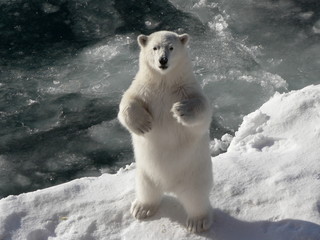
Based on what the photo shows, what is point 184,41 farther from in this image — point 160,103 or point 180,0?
point 180,0

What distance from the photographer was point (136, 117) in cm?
317

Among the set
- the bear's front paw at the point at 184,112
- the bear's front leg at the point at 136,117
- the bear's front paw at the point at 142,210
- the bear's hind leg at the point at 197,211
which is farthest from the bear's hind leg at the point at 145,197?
the bear's front paw at the point at 184,112

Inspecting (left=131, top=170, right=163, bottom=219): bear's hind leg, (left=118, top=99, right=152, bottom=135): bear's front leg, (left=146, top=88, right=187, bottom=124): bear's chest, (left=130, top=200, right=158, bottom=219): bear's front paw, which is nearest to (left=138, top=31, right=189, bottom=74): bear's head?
(left=146, top=88, right=187, bottom=124): bear's chest

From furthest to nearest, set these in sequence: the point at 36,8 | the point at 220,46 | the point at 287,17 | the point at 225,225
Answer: the point at 36,8 → the point at 287,17 → the point at 220,46 → the point at 225,225

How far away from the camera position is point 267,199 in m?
3.65

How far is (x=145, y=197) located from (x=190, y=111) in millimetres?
757

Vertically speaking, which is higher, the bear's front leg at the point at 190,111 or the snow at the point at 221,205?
the bear's front leg at the point at 190,111

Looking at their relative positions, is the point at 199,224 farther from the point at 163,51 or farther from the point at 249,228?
the point at 163,51

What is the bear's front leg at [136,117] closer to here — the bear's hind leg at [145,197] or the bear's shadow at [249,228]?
the bear's hind leg at [145,197]

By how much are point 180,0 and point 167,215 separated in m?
4.69

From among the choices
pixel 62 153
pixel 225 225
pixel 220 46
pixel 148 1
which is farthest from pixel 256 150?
pixel 148 1

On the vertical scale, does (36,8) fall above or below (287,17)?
below

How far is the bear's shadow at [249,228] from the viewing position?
3.36m

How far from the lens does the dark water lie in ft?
18.5
